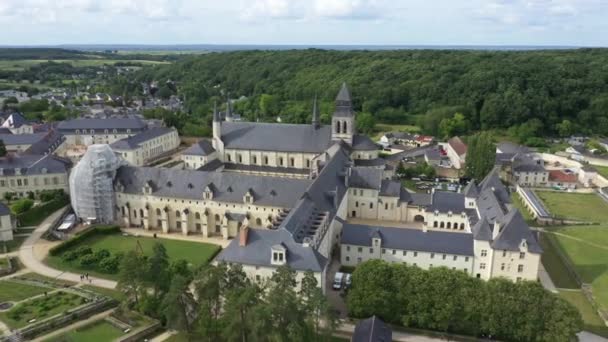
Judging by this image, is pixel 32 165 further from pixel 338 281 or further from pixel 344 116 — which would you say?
pixel 338 281

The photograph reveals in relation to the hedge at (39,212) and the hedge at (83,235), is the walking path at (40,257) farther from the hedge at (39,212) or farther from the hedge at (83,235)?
the hedge at (83,235)

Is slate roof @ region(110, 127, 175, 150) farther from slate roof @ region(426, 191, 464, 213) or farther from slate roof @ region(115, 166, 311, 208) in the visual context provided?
slate roof @ region(426, 191, 464, 213)

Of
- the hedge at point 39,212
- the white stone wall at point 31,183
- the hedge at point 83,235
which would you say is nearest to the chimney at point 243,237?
the hedge at point 83,235

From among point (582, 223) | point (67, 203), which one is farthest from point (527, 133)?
point (67, 203)

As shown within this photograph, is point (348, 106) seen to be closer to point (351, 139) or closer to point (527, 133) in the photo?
point (351, 139)

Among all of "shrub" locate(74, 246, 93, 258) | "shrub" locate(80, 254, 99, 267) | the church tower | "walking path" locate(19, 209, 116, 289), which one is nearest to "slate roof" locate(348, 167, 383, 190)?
the church tower

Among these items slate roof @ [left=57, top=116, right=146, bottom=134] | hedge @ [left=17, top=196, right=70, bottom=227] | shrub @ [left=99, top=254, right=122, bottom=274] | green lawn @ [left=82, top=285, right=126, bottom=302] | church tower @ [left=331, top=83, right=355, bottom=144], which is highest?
church tower @ [left=331, top=83, right=355, bottom=144]
